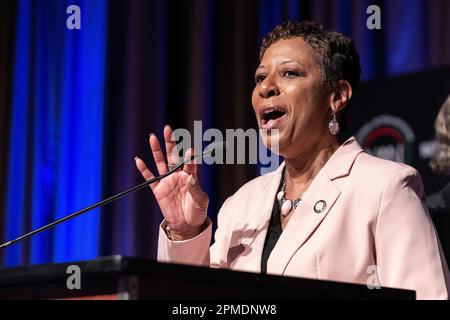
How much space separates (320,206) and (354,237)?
0.13 m

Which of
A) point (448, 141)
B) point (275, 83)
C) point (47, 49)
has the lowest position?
point (448, 141)

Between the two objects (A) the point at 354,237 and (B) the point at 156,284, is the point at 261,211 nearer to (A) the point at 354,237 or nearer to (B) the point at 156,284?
(A) the point at 354,237

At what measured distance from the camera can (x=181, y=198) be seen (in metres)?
1.94

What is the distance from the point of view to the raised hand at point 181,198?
1902mm

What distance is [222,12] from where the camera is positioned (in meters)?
3.81

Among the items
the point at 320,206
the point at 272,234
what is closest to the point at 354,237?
the point at 320,206

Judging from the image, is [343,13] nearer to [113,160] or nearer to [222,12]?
[222,12]

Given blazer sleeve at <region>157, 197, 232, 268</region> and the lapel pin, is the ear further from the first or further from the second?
blazer sleeve at <region>157, 197, 232, 268</region>

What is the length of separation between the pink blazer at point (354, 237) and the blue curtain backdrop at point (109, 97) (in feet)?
5.13

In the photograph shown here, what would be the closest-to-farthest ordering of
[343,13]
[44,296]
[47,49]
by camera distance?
[44,296] → [343,13] → [47,49]

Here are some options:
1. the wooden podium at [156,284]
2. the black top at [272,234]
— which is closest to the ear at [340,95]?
the black top at [272,234]

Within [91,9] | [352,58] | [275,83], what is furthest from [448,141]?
[91,9]

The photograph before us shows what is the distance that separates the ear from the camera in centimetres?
208
